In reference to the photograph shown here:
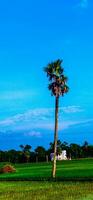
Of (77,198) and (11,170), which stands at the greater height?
(11,170)

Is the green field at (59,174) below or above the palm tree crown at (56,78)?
below

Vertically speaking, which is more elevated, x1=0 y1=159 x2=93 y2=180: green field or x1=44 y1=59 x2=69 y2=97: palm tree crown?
x1=44 y1=59 x2=69 y2=97: palm tree crown

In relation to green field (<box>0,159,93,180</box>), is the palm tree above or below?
above

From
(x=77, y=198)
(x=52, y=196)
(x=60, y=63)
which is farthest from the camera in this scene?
(x=60, y=63)

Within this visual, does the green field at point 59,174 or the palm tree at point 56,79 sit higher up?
the palm tree at point 56,79

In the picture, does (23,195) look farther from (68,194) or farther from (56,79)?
(56,79)

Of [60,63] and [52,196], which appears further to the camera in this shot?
[60,63]

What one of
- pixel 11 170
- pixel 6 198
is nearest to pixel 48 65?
pixel 11 170

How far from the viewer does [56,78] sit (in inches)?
3533

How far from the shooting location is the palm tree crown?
89312mm

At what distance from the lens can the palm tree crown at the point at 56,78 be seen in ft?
293

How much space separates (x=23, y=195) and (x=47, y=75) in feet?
133

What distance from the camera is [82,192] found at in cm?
5159

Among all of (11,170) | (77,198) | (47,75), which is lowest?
(77,198)
